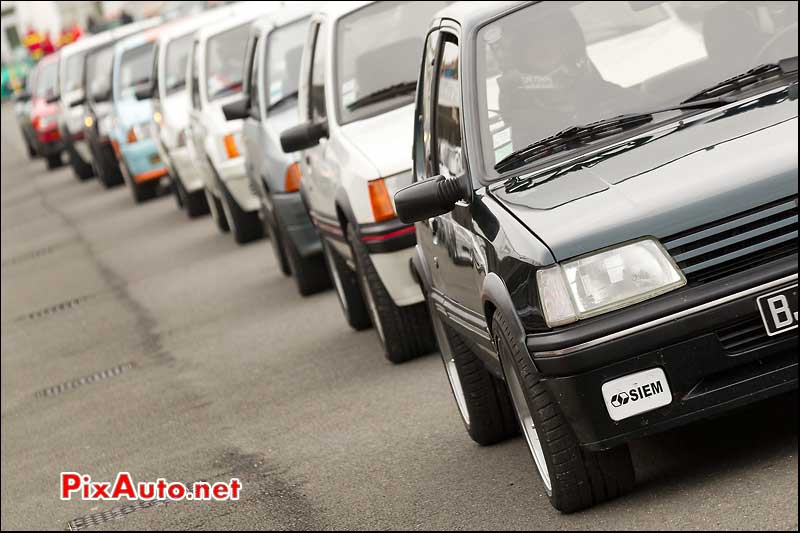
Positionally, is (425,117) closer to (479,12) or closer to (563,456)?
(479,12)

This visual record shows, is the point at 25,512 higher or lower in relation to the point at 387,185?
lower

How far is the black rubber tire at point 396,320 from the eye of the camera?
9391mm

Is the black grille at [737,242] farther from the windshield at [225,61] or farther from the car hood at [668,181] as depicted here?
the windshield at [225,61]

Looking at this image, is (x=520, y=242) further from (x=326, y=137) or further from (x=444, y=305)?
(x=326, y=137)

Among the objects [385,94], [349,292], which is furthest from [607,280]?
[349,292]

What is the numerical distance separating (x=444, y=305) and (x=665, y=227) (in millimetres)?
1833

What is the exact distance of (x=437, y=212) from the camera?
6.29 meters

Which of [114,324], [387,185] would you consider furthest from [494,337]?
[114,324]

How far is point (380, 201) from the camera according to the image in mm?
9102

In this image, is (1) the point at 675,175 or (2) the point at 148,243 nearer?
(1) the point at 675,175

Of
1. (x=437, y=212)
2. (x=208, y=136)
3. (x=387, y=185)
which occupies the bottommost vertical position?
(x=208, y=136)

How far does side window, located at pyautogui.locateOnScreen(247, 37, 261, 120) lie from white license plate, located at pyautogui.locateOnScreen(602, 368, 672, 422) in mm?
8198

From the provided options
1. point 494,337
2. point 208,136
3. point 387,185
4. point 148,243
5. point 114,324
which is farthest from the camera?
point 148,243

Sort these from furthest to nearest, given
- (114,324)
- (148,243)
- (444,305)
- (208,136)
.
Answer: (148,243) → (208,136) → (114,324) → (444,305)
